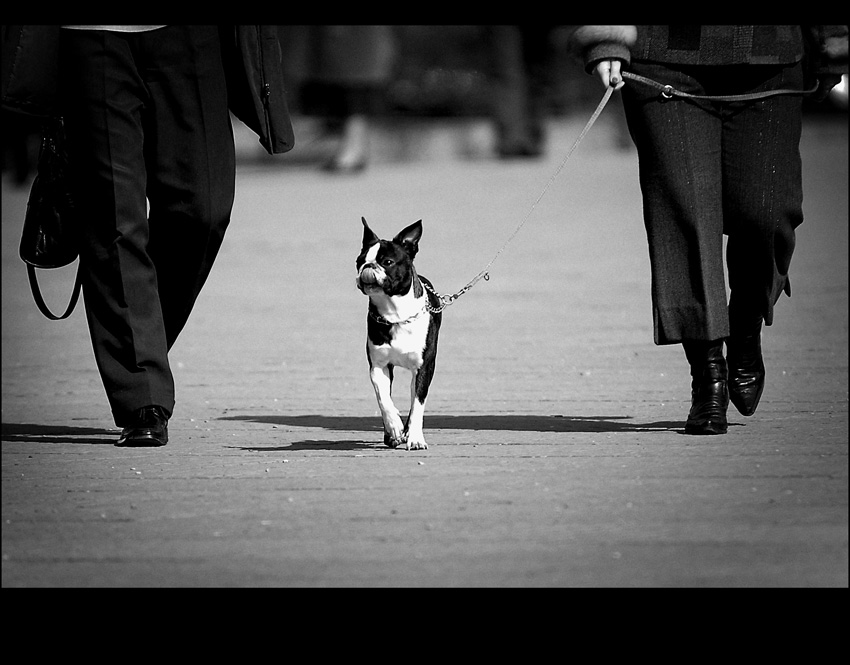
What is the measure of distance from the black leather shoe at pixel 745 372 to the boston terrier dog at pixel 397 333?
47.1 inches

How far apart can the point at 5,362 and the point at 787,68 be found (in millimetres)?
4536

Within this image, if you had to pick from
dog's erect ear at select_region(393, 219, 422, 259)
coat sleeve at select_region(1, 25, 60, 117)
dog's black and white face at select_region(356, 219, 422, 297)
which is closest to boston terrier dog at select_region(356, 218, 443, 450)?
dog's black and white face at select_region(356, 219, 422, 297)

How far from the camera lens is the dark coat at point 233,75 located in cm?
555

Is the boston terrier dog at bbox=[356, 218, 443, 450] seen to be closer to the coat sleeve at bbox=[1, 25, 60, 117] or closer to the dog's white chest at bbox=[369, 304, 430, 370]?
the dog's white chest at bbox=[369, 304, 430, 370]

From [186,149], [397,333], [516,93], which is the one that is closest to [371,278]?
[397,333]

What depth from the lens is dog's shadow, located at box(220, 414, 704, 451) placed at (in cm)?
592

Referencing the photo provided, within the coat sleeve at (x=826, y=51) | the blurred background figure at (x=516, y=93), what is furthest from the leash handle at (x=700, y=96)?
the blurred background figure at (x=516, y=93)

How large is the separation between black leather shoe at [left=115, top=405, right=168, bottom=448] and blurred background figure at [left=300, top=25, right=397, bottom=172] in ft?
53.0

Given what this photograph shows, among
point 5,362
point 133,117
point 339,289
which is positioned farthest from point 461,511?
Result: point 339,289

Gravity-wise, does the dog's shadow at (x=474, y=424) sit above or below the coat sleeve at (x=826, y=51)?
below

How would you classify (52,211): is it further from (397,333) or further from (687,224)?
(687,224)

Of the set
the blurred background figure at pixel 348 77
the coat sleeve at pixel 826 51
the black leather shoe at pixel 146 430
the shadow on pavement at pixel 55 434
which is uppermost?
the blurred background figure at pixel 348 77

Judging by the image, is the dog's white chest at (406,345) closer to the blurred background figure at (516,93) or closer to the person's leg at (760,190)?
the person's leg at (760,190)

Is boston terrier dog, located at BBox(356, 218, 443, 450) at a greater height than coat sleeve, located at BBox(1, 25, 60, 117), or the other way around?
→ coat sleeve, located at BBox(1, 25, 60, 117)
